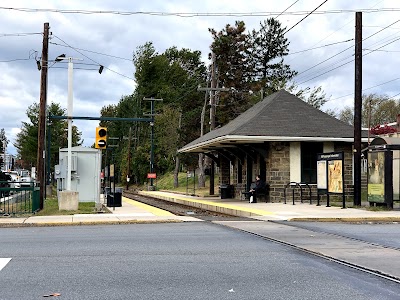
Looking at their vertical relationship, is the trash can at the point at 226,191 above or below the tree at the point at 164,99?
below

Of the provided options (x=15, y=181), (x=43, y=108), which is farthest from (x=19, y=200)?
(x=15, y=181)

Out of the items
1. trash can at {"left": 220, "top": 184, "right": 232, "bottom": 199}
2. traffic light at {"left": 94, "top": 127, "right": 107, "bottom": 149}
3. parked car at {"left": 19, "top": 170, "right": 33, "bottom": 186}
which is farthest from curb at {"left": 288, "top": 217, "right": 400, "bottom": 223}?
trash can at {"left": 220, "top": 184, "right": 232, "bottom": 199}

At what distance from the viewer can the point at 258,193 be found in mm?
28266

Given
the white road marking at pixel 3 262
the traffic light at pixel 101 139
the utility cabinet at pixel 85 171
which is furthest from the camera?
the utility cabinet at pixel 85 171

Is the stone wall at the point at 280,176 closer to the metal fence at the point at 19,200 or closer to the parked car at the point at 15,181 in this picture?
the metal fence at the point at 19,200

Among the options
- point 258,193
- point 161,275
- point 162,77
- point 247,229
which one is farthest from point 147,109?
point 161,275

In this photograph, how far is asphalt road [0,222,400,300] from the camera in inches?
282

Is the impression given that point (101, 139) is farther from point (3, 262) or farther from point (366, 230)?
point (3, 262)

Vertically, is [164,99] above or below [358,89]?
above

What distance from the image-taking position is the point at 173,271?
866 centimetres

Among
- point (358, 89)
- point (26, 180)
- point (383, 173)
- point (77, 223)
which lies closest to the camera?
point (77, 223)

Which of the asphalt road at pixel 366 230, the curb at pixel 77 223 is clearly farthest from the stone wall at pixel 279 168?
the curb at pixel 77 223

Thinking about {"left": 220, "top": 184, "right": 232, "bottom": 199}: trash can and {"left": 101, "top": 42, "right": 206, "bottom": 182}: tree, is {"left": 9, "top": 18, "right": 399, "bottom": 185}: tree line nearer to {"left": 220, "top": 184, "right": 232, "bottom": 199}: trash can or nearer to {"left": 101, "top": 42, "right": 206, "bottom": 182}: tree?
{"left": 101, "top": 42, "right": 206, "bottom": 182}: tree

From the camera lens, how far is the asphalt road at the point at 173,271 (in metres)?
7.17
